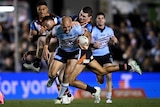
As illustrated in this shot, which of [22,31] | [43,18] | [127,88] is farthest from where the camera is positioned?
[22,31]

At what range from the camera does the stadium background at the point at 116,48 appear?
27.0 m

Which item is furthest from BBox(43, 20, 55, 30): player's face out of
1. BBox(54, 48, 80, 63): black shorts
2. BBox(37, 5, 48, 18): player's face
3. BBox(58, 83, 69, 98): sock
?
BBox(58, 83, 69, 98): sock

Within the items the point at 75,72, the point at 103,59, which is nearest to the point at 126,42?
the point at 103,59

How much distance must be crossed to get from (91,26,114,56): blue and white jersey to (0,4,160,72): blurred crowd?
652 centimetres

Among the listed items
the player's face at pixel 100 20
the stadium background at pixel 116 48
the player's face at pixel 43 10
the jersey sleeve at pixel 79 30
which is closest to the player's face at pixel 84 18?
the player's face at pixel 43 10

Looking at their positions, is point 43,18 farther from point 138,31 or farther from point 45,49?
point 138,31

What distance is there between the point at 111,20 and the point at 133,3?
119 inches

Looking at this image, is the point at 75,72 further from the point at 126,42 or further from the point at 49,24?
the point at 126,42

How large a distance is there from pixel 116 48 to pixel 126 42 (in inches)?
40.8

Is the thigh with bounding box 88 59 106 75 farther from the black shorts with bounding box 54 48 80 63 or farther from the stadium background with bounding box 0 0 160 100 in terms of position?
the stadium background with bounding box 0 0 160 100

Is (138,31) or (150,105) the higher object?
(138,31)

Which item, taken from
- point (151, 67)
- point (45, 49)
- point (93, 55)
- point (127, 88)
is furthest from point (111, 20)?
point (45, 49)

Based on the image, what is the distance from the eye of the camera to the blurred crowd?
29.2 meters

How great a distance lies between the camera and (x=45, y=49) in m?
20.6
